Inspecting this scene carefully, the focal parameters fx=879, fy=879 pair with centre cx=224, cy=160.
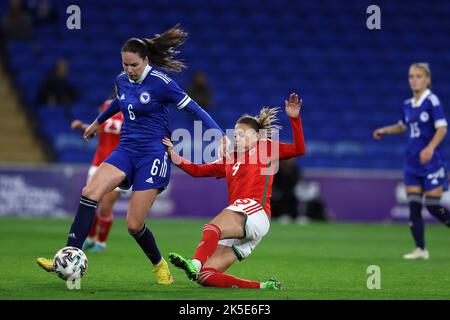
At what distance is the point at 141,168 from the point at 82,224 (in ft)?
2.28

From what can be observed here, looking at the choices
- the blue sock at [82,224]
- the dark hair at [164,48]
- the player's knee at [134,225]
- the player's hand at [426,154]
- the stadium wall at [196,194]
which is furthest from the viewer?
the stadium wall at [196,194]

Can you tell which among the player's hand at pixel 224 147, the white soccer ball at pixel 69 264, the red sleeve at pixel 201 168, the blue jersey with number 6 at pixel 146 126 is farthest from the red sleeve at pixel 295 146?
the white soccer ball at pixel 69 264

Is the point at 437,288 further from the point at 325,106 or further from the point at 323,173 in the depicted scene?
the point at 325,106

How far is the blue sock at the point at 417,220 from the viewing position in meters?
10.4

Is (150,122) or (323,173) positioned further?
(323,173)

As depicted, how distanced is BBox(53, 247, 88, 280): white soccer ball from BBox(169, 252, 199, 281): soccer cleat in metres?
0.73

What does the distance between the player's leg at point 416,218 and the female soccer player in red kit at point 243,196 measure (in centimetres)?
353

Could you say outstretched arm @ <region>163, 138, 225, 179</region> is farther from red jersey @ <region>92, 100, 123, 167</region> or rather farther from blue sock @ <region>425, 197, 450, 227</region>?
blue sock @ <region>425, 197, 450, 227</region>

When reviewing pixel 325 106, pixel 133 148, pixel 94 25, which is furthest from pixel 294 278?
pixel 94 25

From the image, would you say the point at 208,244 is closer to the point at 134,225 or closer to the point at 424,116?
the point at 134,225

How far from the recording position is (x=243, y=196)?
7.27m

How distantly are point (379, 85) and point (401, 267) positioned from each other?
1283cm

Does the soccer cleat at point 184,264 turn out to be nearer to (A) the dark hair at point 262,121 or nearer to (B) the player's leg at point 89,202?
(B) the player's leg at point 89,202

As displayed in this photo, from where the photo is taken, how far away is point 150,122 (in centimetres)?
742
